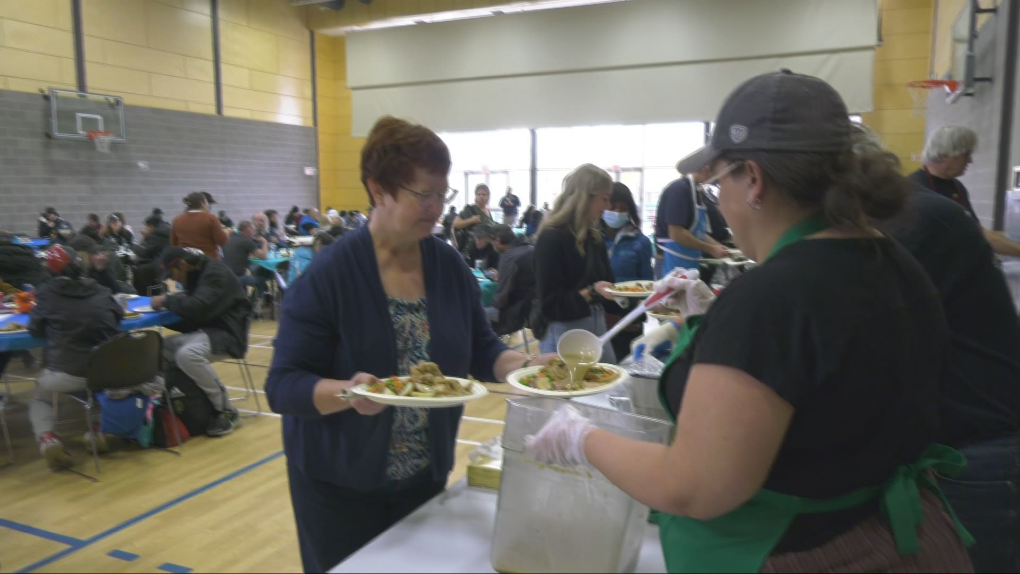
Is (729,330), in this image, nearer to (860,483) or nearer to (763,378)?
(763,378)

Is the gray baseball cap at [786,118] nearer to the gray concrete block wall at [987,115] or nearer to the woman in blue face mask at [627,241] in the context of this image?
the woman in blue face mask at [627,241]

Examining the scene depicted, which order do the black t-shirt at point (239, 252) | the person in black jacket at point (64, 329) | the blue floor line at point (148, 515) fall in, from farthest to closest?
the black t-shirt at point (239, 252) → the person in black jacket at point (64, 329) → the blue floor line at point (148, 515)

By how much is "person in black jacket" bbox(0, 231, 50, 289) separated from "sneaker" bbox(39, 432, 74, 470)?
2.15 meters

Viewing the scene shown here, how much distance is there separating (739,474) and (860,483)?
0.71ft

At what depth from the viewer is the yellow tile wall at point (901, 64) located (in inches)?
472

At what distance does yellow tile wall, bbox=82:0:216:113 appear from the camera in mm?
11578

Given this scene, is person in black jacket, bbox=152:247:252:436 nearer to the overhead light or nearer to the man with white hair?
the man with white hair

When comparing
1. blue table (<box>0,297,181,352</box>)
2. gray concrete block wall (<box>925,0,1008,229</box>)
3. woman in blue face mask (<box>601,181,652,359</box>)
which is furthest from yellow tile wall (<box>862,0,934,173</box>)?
blue table (<box>0,297,181,352</box>)

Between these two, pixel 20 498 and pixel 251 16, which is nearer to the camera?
pixel 20 498

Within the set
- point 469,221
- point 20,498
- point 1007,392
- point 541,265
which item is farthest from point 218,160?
point 1007,392

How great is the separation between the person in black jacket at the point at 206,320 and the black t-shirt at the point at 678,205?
3.11 meters

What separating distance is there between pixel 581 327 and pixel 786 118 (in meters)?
2.59

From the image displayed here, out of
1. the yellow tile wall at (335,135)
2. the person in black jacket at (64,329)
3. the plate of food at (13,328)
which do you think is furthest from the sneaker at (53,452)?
the yellow tile wall at (335,135)

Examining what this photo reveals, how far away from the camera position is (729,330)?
886mm
